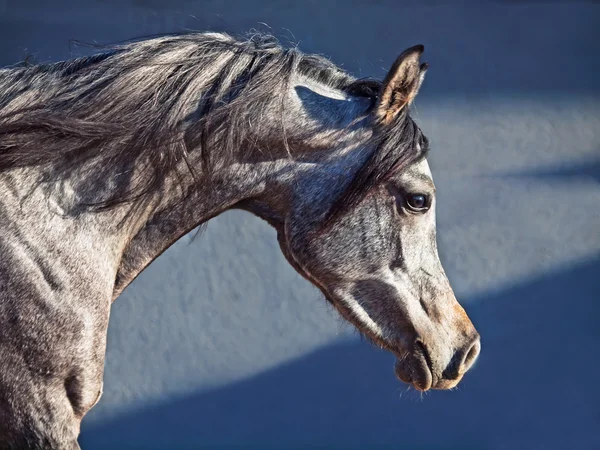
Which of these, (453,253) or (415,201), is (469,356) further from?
(453,253)

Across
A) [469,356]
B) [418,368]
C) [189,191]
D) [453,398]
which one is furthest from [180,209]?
[453,398]

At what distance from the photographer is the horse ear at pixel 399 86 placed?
1.88 meters

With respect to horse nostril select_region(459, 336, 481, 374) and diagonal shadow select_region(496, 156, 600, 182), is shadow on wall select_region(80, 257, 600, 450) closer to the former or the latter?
diagonal shadow select_region(496, 156, 600, 182)

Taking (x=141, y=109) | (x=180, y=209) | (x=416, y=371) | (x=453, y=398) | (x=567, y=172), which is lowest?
(x=453, y=398)

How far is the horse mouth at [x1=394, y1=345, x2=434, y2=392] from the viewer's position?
2000 mm

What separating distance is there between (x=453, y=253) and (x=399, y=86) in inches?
106

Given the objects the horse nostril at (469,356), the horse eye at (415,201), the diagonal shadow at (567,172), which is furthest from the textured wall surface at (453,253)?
the horse eye at (415,201)

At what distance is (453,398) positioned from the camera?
4.59 meters

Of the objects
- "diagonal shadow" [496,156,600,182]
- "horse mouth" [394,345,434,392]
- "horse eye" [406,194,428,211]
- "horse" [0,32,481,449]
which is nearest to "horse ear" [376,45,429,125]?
"horse" [0,32,481,449]

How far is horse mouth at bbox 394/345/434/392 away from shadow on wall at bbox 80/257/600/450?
250 centimetres

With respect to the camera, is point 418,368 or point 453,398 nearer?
point 418,368

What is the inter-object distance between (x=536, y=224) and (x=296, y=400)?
1698 mm

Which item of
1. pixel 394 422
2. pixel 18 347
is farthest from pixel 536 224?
pixel 18 347

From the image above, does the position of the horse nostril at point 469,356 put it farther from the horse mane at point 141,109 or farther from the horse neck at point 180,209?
the horse neck at point 180,209
